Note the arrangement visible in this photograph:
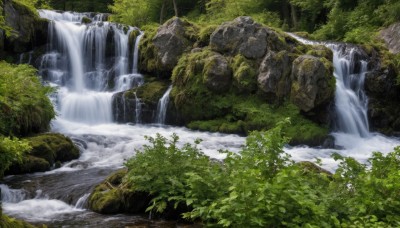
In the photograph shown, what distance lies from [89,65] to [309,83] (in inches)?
419

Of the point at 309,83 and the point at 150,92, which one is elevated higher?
the point at 309,83

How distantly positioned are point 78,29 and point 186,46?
614 centimetres

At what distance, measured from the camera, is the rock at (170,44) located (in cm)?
1786

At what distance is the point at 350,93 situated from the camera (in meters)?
17.2

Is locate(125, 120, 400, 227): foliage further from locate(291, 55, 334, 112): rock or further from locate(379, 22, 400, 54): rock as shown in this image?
locate(379, 22, 400, 54): rock

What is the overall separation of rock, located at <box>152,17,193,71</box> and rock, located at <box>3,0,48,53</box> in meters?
5.68

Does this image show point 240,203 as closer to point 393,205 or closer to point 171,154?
point 393,205

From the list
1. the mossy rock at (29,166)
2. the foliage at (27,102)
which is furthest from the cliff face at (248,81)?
the mossy rock at (29,166)

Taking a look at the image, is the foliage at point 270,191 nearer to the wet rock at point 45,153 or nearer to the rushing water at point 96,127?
the rushing water at point 96,127

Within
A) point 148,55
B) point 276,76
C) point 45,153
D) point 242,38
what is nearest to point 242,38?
point 242,38

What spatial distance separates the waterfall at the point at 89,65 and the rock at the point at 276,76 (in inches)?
230

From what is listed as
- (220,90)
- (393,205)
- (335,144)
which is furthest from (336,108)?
(393,205)

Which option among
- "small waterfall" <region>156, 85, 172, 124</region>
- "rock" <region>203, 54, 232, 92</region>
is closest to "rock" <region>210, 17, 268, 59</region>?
"rock" <region>203, 54, 232, 92</region>

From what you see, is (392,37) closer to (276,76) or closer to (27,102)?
(276,76)
